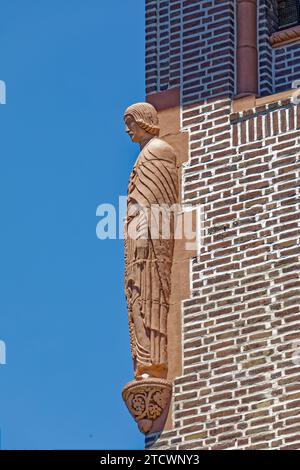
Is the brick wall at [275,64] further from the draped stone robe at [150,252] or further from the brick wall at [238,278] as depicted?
the draped stone robe at [150,252]

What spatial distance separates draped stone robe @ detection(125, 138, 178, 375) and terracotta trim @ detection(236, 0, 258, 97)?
0.97m

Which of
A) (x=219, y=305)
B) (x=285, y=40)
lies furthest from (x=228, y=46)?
(x=219, y=305)

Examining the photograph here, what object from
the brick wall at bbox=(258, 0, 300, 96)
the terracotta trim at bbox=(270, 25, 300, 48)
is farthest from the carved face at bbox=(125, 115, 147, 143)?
the terracotta trim at bbox=(270, 25, 300, 48)

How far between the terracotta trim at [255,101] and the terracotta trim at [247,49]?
82mm

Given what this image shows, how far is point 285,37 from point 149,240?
2.46m

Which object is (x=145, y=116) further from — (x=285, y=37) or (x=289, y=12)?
(x=289, y=12)

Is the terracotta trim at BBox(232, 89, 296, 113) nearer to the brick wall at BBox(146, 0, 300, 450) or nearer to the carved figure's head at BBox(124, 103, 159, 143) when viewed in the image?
the brick wall at BBox(146, 0, 300, 450)

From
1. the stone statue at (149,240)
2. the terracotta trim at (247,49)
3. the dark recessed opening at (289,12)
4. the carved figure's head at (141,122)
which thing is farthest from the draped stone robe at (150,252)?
the dark recessed opening at (289,12)

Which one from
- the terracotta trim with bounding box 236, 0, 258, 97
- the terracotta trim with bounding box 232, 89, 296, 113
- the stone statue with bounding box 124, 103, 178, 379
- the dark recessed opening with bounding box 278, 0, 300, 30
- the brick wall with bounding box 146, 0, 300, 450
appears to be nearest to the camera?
the brick wall with bounding box 146, 0, 300, 450

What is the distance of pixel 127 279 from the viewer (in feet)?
110

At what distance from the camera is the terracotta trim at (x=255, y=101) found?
33.6 m

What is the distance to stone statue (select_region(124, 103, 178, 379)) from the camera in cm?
3319

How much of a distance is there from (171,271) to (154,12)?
2984 millimetres
